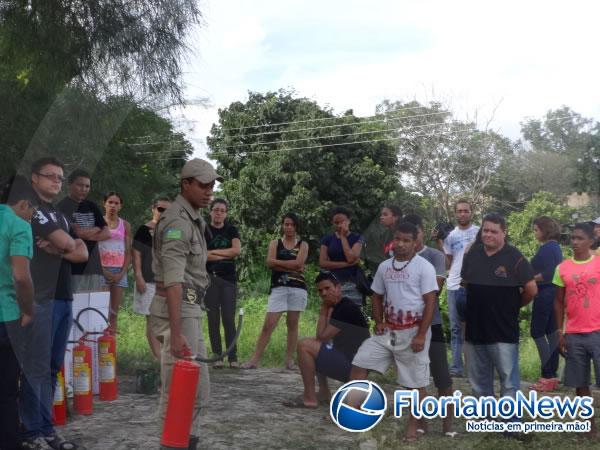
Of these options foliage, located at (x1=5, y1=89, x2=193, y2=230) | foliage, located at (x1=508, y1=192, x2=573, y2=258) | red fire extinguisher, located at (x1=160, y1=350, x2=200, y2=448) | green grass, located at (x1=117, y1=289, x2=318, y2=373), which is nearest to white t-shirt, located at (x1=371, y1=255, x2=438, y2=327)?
red fire extinguisher, located at (x1=160, y1=350, x2=200, y2=448)

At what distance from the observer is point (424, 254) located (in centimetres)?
509

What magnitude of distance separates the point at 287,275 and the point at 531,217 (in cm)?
306

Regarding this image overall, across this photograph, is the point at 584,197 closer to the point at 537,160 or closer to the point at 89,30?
the point at 537,160

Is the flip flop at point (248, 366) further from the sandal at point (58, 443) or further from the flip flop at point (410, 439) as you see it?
the sandal at point (58, 443)

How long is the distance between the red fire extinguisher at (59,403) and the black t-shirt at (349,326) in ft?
5.85

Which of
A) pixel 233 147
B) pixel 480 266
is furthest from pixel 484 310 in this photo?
pixel 233 147

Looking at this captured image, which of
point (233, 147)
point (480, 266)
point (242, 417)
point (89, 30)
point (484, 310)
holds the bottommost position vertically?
point (242, 417)

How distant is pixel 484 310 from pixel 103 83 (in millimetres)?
2734

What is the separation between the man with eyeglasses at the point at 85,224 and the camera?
171 inches

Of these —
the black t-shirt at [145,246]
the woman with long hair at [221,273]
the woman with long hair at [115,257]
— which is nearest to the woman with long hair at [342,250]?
the woman with long hair at [221,273]

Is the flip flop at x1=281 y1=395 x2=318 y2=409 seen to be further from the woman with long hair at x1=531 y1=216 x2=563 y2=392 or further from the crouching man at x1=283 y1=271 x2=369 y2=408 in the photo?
the woman with long hair at x1=531 y1=216 x2=563 y2=392

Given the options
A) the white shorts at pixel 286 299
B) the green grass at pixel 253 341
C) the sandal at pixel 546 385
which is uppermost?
the white shorts at pixel 286 299

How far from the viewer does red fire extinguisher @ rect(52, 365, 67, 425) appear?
162 inches

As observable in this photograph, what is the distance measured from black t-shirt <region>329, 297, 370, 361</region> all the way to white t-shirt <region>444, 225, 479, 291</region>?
5.37 ft
